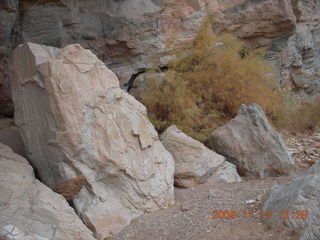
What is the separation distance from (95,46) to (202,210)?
467 cm

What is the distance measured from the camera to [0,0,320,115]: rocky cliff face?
6.42m

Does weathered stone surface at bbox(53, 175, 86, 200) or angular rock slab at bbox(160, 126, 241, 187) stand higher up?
weathered stone surface at bbox(53, 175, 86, 200)

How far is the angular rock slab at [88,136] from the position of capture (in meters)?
3.79

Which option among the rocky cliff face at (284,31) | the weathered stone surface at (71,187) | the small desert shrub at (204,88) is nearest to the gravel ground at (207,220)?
the weathered stone surface at (71,187)

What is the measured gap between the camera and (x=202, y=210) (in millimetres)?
3652

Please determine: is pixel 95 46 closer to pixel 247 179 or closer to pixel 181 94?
pixel 181 94

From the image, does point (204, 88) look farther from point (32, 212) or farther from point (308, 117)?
point (32, 212)

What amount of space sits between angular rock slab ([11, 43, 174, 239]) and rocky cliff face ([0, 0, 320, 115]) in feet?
7.90

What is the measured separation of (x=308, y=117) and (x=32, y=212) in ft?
22.3

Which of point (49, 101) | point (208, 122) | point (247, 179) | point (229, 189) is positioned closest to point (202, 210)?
point (229, 189)
